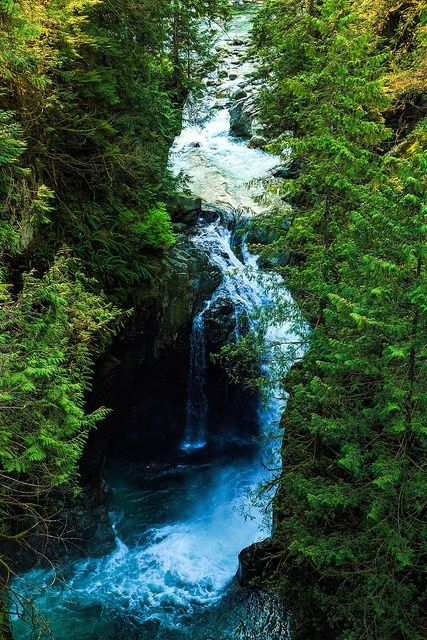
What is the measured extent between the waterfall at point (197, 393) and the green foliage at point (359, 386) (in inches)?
226

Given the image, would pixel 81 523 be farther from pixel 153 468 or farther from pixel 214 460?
pixel 214 460

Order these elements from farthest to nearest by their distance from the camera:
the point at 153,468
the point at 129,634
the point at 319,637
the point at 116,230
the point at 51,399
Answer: the point at 153,468, the point at 116,230, the point at 129,634, the point at 319,637, the point at 51,399

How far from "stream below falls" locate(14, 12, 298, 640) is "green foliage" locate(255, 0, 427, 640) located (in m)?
1.66

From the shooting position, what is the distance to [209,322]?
13.6m

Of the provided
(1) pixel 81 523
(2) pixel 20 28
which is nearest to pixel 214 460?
→ (1) pixel 81 523

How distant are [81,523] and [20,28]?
926cm

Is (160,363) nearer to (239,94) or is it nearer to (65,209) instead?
(65,209)

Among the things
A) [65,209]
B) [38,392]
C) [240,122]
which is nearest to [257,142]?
[240,122]

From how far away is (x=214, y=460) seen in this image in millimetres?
13828

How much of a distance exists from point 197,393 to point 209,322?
209 centimetres

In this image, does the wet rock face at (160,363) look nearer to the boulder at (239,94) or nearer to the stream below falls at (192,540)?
the stream below falls at (192,540)

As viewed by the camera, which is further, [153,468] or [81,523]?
[153,468]

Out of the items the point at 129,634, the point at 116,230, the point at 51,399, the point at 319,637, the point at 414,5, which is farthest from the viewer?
the point at 414,5

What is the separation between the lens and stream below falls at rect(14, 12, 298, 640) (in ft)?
29.1
